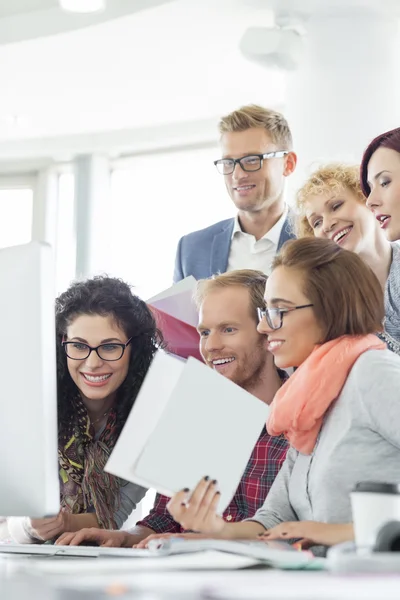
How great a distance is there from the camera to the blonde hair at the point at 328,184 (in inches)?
90.1

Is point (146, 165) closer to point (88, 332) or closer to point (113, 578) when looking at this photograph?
point (88, 332)

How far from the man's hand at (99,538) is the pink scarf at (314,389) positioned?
44 cm

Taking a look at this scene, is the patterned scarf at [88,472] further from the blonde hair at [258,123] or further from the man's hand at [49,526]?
the blonde hair at [258,123]

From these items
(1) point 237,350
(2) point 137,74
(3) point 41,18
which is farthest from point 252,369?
(2) point 137,74

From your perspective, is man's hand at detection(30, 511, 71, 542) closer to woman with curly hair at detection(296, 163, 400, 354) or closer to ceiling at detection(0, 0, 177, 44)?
woman with curly hair at detection(296, 163, 400, 354)

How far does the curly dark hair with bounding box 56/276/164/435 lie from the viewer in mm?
2201

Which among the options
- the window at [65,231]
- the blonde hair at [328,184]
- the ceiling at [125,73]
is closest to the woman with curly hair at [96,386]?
the blonde hair at [328,184]

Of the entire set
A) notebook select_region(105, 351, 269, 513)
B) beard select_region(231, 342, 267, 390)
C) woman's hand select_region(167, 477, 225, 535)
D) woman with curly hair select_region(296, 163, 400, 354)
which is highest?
woman with curly hair select_region(296, 163, 400, 354)

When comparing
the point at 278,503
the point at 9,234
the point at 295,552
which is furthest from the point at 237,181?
the point at 9,234

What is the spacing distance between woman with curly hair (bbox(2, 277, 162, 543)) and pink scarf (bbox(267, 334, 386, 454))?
0.64 m

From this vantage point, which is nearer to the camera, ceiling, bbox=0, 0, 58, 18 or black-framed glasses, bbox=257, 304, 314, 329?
black-framed glasses, bbox=257, 304, 314, 329

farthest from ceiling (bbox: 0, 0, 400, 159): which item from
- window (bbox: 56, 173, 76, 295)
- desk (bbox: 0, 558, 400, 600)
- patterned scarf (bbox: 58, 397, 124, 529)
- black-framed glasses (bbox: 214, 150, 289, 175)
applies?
desk (bbox: 0, 558, 400, 600)

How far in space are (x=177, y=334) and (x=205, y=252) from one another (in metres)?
0.69

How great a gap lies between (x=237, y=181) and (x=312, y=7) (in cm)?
190
